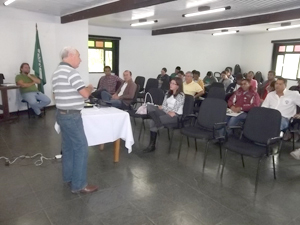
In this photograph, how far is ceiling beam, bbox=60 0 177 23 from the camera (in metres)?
4.23

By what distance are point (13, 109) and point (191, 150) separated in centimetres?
447

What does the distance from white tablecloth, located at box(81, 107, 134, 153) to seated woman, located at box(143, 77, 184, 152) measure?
681mm

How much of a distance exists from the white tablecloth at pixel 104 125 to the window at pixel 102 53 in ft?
19.5

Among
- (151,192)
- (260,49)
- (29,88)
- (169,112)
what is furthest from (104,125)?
(260,49)

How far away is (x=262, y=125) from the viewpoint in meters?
2.94

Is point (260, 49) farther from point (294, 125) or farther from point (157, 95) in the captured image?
point (157, 95)

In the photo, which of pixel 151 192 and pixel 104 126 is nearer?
pixel 151 192

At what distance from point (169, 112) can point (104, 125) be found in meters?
1.15

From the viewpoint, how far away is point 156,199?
8.14 feet

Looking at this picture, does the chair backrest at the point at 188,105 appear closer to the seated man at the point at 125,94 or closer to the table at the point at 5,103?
the seated man at the point at 125,94

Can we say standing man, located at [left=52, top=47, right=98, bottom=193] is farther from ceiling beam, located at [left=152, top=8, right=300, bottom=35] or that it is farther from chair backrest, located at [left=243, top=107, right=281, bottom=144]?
ceiling beam, located at [left=152, top=8, right=300, bottom=35]

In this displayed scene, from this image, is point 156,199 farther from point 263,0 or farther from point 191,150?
point 263,0

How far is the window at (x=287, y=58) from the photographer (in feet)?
30.8

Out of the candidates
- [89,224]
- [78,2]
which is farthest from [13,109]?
[89,224]
